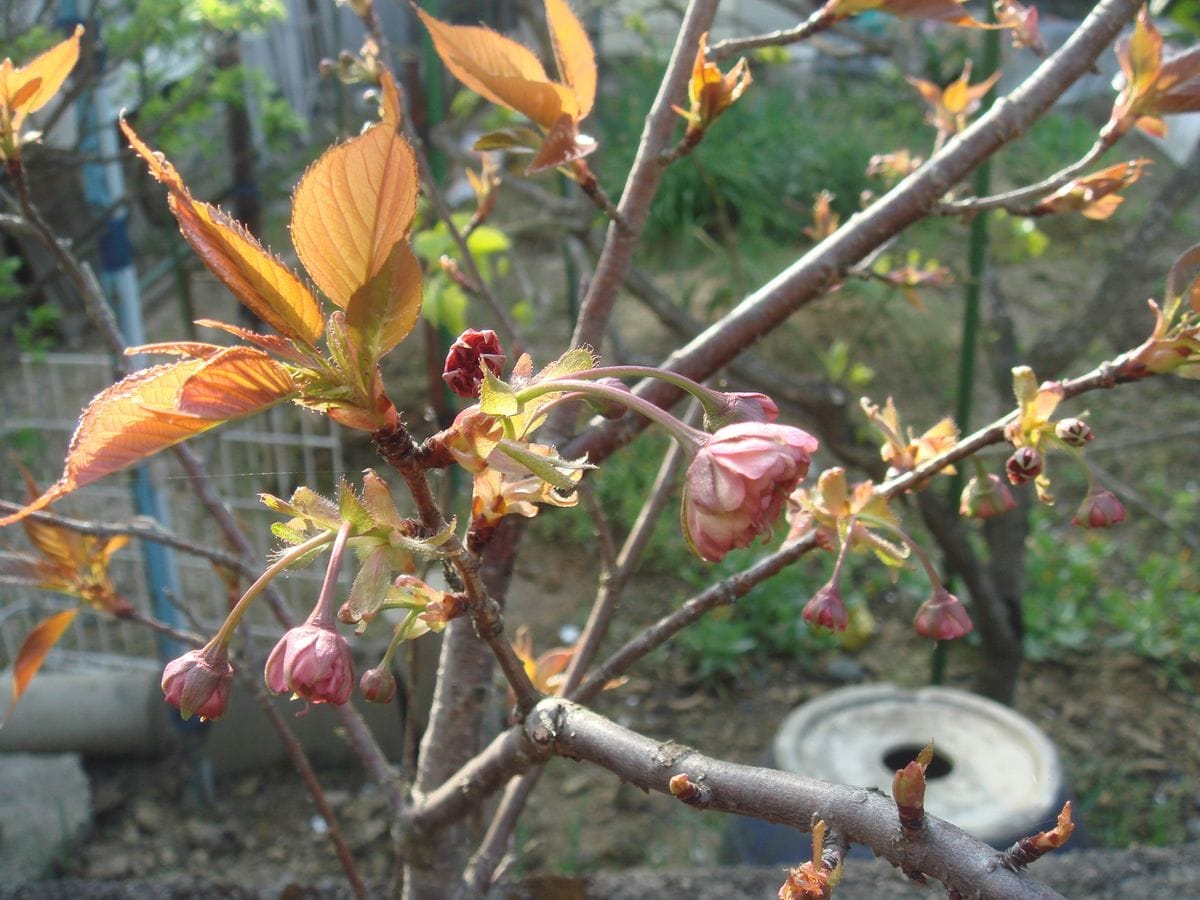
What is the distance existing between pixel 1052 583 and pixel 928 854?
2737 mm

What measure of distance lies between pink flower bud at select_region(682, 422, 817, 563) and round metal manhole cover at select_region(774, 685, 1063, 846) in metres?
1.48

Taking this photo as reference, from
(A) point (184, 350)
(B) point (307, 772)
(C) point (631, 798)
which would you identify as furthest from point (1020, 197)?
(C) point (631, 798)

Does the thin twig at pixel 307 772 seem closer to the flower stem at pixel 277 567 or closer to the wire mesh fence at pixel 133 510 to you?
the flower stem at pixel 277 567

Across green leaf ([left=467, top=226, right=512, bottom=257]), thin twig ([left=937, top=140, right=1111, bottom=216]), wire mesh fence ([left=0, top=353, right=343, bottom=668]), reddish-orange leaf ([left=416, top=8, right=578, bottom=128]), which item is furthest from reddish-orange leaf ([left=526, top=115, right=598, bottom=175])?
wire mesh fence ([left=0, top=353, right=343, bottom=668])

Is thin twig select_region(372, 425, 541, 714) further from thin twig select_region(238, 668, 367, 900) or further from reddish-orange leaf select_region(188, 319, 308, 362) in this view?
thin twig select_region(238, 668, 367, 900)

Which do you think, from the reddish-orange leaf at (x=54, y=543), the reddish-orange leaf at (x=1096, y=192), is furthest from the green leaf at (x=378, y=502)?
the reddish-orange leaf at (x=1096, y=192)

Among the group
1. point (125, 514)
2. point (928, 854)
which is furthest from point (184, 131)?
point (928, 854)

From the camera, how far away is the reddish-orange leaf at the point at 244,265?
0.42m

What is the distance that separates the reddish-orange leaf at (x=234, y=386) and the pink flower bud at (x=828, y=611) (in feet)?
1.25

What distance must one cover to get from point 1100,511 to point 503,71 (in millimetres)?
455

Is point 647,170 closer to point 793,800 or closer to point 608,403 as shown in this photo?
point 608,403

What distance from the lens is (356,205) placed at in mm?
422

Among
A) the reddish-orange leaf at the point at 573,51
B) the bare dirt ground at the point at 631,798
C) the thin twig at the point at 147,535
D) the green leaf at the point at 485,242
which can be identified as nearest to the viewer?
the reddish-orange leaf at the point at 573,51

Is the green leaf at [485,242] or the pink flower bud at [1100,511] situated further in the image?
the green leaf at [485,242]
